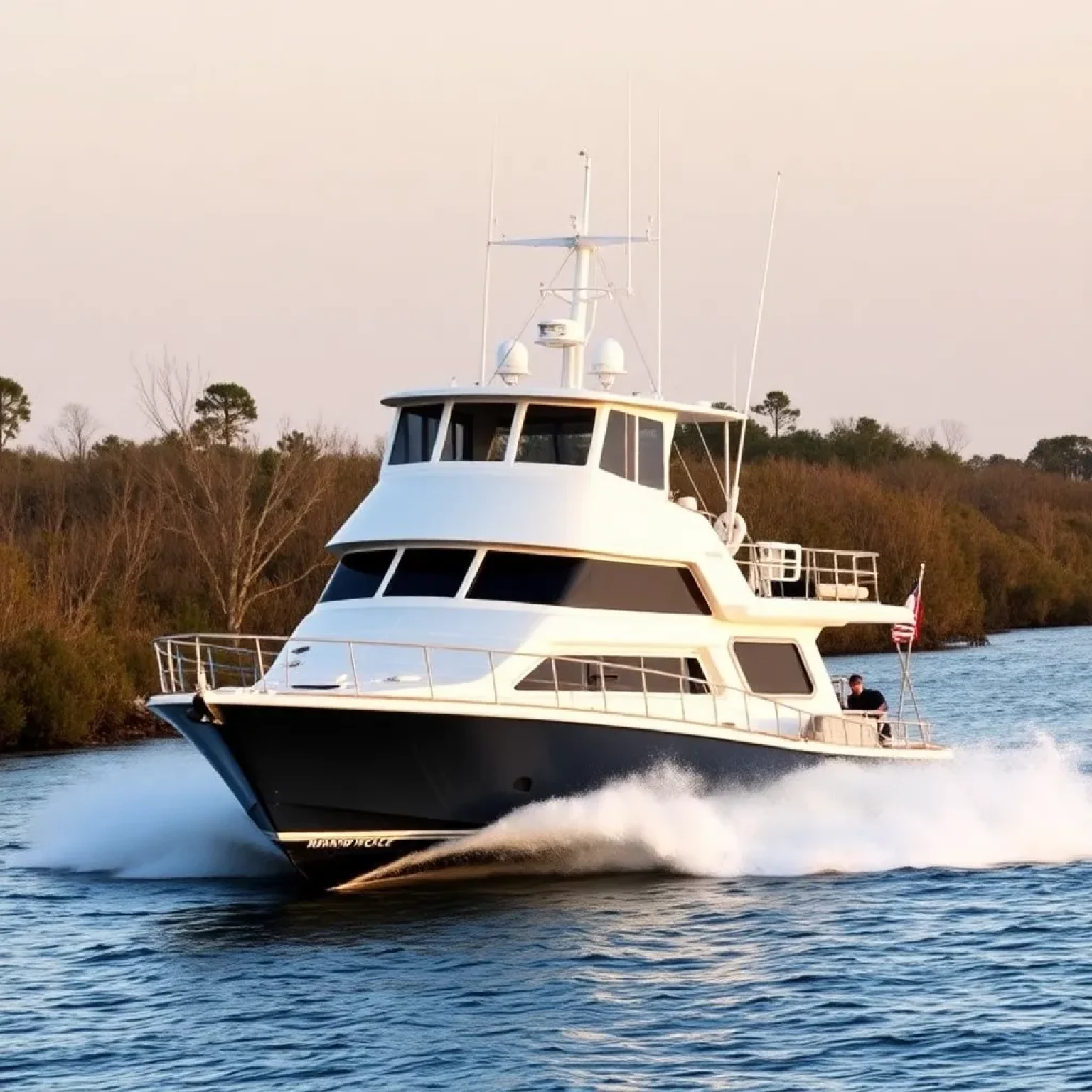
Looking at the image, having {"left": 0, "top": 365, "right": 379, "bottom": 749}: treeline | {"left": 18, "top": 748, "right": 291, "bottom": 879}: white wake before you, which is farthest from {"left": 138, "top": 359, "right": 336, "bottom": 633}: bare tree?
{"left": 18, "top": 748, "right": 291, "bottom": 879}: white wake

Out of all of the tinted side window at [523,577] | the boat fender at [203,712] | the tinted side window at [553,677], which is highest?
the tinted side window at [523,577]

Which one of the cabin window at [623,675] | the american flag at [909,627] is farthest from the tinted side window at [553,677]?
the american flag at [909,627]

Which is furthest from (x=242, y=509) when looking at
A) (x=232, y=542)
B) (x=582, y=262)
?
(x=582, y=262)

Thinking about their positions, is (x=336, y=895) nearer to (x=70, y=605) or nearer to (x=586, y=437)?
(x=586, y=437)

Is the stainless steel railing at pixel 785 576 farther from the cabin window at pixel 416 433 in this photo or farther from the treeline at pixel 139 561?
the treeline at pixel 139 561

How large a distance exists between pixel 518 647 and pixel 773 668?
13.2ft

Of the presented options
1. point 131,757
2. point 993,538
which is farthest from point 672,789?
point 993,538

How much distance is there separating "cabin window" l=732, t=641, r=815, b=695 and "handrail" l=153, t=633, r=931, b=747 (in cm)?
21

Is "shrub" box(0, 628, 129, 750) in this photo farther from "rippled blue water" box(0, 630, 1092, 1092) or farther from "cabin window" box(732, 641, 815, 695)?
"cabin window" box(732, 641, 815, 695)

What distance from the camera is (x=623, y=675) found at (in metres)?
18.1

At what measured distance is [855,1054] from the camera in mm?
11891

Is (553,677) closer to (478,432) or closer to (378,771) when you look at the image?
(378,771)

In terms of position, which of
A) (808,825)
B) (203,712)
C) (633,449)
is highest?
(633,449)

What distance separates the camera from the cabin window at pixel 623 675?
17.4m
